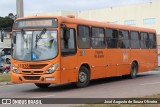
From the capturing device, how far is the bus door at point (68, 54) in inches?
674

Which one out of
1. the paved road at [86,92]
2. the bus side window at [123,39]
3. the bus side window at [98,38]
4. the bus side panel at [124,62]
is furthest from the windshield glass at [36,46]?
the bus side window at [123,39]

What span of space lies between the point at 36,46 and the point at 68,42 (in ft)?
4.61

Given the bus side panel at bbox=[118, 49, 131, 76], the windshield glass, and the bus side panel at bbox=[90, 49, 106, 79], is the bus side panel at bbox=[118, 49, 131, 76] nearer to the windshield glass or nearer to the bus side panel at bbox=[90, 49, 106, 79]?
the bus side panel at bbox=[90, 49, 106, 79]

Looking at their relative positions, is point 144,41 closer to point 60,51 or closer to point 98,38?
point 98,38

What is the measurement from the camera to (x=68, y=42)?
17.5 meters

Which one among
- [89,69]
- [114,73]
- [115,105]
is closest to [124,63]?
[114,73]

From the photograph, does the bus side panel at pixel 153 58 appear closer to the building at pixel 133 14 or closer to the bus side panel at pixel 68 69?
the bus side panel at pixel 68 69

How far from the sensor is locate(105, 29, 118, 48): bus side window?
21.2 meters

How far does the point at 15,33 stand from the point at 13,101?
15.7ft

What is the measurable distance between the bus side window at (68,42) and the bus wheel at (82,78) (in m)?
1.13

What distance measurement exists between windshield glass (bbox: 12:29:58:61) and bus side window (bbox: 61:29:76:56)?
0.42 metres

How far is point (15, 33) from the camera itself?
1777 cm

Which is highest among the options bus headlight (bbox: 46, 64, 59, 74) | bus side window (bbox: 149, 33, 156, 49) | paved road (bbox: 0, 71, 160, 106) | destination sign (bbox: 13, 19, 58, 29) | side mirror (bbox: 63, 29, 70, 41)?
destination sign (bbox: 13, 19, 58, 29)

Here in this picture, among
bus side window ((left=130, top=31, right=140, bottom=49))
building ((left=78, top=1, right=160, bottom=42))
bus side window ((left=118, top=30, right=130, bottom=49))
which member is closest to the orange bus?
bus side window ((left=118, top=30, right=130, bottom=49))
